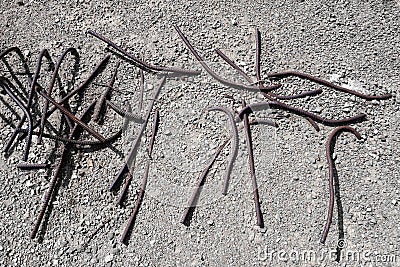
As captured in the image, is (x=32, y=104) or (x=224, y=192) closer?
(x=224, y=192)

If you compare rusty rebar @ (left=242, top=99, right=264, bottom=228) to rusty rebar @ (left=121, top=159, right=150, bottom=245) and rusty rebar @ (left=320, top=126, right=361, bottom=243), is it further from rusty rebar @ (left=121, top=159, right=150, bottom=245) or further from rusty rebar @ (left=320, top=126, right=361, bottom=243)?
rusty rebar @ (left=121, top=159, right=150, bottom=245)

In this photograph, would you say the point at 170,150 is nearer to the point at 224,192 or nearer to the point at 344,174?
the point at 224,192

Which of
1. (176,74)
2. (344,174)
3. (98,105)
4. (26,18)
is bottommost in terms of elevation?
(344,174)

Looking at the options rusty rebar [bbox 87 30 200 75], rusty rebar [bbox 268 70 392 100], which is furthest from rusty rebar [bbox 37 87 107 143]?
rusty rebar [bbox 268 70 392 100]

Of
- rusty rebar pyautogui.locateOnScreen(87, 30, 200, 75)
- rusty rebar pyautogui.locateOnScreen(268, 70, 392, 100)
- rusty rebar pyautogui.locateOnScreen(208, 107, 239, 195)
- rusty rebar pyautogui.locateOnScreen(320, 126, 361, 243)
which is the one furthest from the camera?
rusty rebar pyautogui.locateOnScreen(87, 30, 200, 75)

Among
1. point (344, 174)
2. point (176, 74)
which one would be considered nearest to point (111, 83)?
point (176, 74)

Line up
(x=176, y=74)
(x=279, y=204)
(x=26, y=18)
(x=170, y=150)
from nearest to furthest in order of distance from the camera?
(x=279, y=204) < (x=170, y=150) < (x=176, y=74) < (x=26, y=18)

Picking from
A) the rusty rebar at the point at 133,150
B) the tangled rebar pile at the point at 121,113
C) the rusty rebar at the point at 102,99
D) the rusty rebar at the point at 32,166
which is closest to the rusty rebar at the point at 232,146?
the tangled rebar pile at the point at 121,113

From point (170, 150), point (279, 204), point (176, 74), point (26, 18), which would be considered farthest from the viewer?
point (26, 18)

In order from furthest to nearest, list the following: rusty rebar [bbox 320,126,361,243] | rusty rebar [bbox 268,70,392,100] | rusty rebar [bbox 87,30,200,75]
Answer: rusty rebar [bbox 87,30,200,75]
rusty rebar [bbox 268,70,392,100]
rusty rebar [bbox 320,126,361,243]
